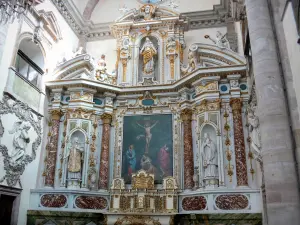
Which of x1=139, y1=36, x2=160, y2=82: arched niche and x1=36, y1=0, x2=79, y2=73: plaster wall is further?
x1=139, y1=36, x2=160, y2=82: arched niche

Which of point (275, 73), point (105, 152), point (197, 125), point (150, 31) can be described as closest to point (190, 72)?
point (197, 125)

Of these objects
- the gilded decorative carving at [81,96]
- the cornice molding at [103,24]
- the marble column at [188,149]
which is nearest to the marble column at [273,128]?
the marble column at [188,149]

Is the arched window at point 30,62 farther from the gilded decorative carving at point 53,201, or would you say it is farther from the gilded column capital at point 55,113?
the gilded decorative carving at point 53,201

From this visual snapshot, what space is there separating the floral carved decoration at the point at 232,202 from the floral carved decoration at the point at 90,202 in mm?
3658

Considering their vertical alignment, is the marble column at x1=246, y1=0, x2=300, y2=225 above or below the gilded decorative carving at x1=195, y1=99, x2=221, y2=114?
below

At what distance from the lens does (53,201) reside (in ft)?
35.6

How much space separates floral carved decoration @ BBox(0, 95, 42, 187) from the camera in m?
9.38

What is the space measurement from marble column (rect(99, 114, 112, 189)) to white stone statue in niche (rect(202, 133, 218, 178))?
3330mm

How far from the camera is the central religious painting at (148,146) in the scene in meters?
A: 11.5

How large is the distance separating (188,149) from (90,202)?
3.58m

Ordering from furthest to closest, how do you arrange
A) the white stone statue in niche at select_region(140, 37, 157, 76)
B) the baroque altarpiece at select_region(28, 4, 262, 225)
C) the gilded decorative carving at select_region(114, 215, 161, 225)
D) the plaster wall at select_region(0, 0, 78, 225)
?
the white stone statue in niche at select_region(140, 37, 157, 76)
the baroque altarpiece at select_region(28, 4, 262, 225)
the gilded decorative carving at select_region(114, 215, 161, 225)
the plaster wall at select_region(0, 0, 78, 225)

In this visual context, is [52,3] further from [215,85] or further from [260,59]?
[260,59]

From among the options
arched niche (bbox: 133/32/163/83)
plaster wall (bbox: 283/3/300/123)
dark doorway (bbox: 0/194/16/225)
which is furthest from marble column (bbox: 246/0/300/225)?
dark doorway (bbox: 0/194/16/225)

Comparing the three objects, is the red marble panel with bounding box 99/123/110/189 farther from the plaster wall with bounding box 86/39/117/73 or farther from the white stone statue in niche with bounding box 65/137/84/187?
the plaster wall with bounding box 86/39/117/73
